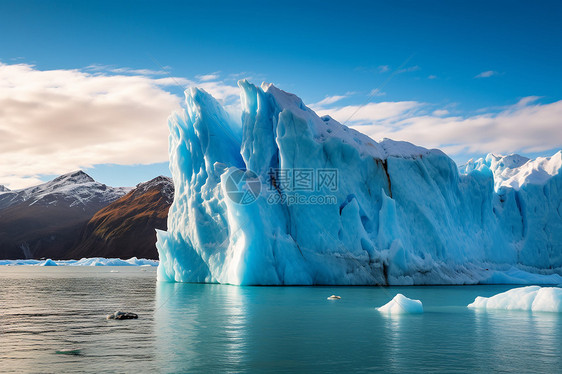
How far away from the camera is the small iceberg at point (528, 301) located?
52.4 feet

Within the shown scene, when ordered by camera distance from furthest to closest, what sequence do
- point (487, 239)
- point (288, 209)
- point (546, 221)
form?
point (546, 221) < point (487, 239) < point (288, 209)

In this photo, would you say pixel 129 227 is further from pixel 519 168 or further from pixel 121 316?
pixel 121 316

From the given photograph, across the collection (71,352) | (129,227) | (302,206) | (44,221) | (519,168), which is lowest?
(71,352)

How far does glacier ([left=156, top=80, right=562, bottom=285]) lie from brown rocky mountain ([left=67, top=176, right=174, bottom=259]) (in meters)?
104

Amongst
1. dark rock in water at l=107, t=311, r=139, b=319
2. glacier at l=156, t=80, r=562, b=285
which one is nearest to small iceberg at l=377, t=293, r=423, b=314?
dark rock in water at l=107, t=311, r=139, b=319

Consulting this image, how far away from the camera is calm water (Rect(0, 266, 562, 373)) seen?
26.7ft

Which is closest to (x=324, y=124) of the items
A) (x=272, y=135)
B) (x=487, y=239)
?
(x=272, y=135)

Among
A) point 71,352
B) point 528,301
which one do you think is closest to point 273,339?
point 71,352

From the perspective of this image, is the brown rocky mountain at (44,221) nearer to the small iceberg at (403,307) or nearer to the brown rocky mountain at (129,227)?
the brown rocky mountain at (129,227)

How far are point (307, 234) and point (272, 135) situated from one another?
18.9 ft

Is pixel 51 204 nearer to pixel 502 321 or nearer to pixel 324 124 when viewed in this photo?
pixel 324 124

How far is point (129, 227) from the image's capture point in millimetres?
137250

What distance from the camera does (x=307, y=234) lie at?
1053 inches

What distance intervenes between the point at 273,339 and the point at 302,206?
55.1 feet
